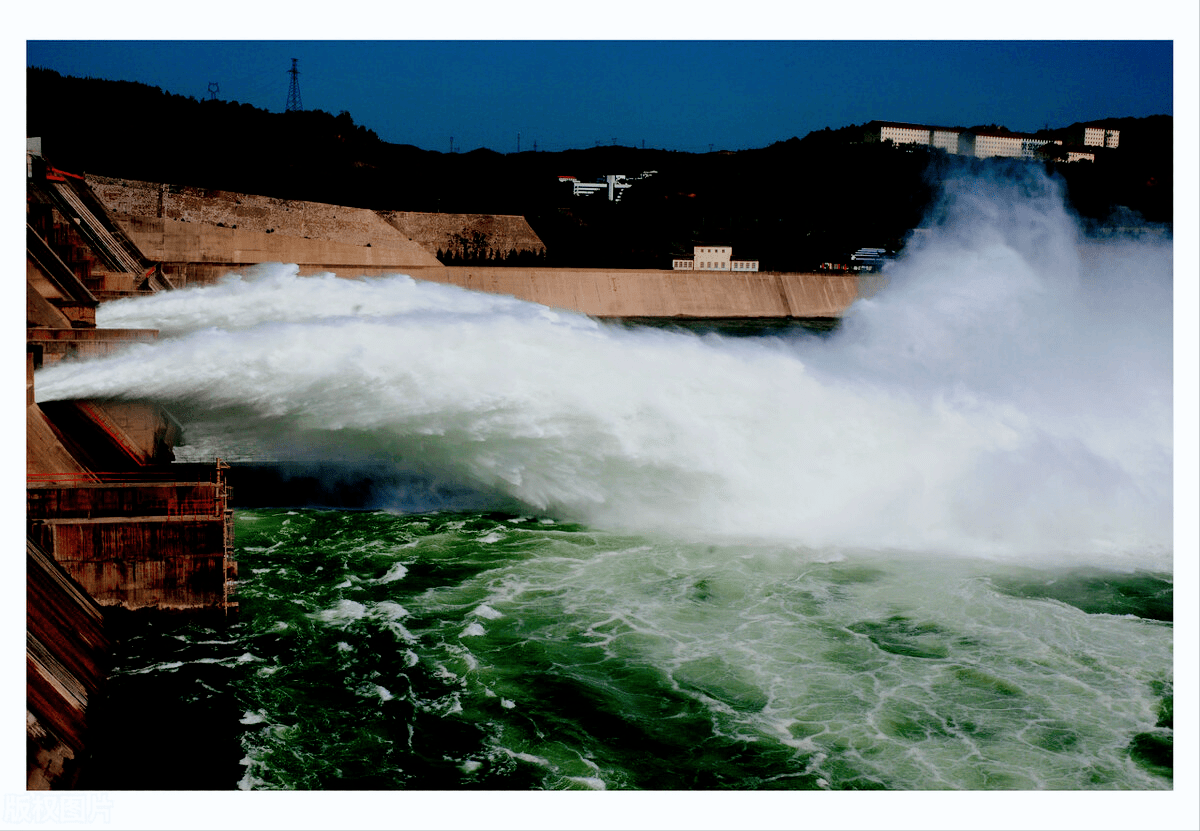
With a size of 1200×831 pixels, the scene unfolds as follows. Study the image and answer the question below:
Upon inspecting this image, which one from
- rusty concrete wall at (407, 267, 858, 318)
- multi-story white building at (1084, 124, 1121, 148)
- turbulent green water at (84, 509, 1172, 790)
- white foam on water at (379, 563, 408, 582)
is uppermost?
multi-story white building at (1084, 124, 1121, 148)

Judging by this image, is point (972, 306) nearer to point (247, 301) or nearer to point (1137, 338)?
point (1137, 338)

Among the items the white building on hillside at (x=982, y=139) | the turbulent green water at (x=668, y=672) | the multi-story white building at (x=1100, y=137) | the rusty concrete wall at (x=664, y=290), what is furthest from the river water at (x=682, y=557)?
the rusty concrete wall at (x=664, y=290)

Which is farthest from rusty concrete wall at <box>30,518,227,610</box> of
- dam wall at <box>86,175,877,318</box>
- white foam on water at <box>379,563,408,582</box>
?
dam wall at <box>86,175,877,318</box>

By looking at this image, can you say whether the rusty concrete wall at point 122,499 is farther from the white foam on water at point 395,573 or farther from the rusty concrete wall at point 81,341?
the white foam on water at point 395,573

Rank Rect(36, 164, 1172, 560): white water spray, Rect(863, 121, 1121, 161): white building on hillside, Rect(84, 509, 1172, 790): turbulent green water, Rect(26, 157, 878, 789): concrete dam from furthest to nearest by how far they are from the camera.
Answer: Rect(863, 121, 1121, 161): white building on hillside → Rect(36, 164, 1172, 560): white water spray → Rect(26, 157, 878, 789): concrete dam → Rect(84, 509, 1172, 790): turbulent green water

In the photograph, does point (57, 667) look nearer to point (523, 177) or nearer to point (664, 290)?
point (664, 290)

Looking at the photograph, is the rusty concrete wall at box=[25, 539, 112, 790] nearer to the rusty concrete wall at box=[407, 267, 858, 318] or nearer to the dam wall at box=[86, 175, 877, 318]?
the dam wall at box=[86, 175, 877, 318]
